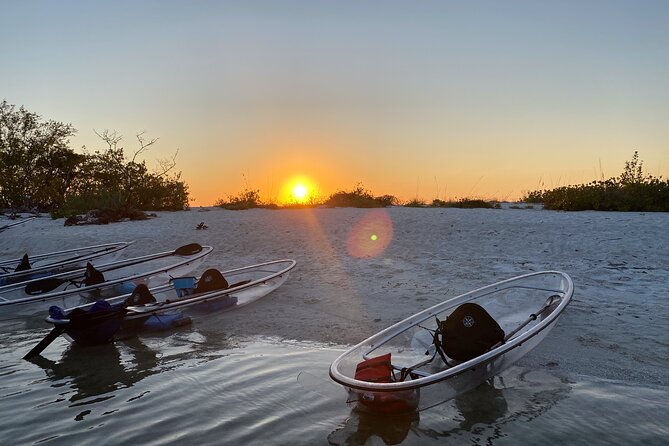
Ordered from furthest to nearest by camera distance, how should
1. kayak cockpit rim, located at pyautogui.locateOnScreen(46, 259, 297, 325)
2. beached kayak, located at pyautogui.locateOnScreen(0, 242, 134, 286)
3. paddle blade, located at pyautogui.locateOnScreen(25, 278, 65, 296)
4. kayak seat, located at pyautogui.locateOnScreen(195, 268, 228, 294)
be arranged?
beached kayak, located at pyautogui.locateOnScreen(0, 242, 134, 286) < paddle blade, located at pyautogui.locateOnScreen(25, 278, 65, 296) < kayak seat, located at pyautogui.locateOnScreen(195, 268, 228, 294) < kayak cockpit rim, located at pyautogui.locateOnScreen(46, 259, 297, 325)

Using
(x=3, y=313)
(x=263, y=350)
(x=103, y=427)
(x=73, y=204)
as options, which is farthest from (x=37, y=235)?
(x=103, y=427)

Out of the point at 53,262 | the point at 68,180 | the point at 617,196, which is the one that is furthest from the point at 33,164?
the point at 617,196

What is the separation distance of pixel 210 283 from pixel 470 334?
5.16 meters

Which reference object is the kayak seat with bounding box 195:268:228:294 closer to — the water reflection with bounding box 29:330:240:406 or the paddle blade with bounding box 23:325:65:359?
the water reflection with bounding box 29:330:240:406

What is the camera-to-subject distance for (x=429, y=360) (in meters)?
5.84

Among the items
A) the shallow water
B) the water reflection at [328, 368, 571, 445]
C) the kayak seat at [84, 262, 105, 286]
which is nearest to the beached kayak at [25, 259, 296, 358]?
the shallow water

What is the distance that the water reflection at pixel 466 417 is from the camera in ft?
14.5

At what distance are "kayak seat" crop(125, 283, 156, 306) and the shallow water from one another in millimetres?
1766

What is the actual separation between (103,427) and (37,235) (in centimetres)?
1553

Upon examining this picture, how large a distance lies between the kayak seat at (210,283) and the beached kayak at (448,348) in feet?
13.6

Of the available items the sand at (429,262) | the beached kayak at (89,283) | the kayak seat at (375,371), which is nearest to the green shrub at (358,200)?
the sand at (429,262)

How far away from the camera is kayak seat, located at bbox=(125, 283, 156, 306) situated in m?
8.43

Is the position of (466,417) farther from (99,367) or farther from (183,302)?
(183,302)

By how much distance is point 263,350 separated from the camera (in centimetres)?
691
